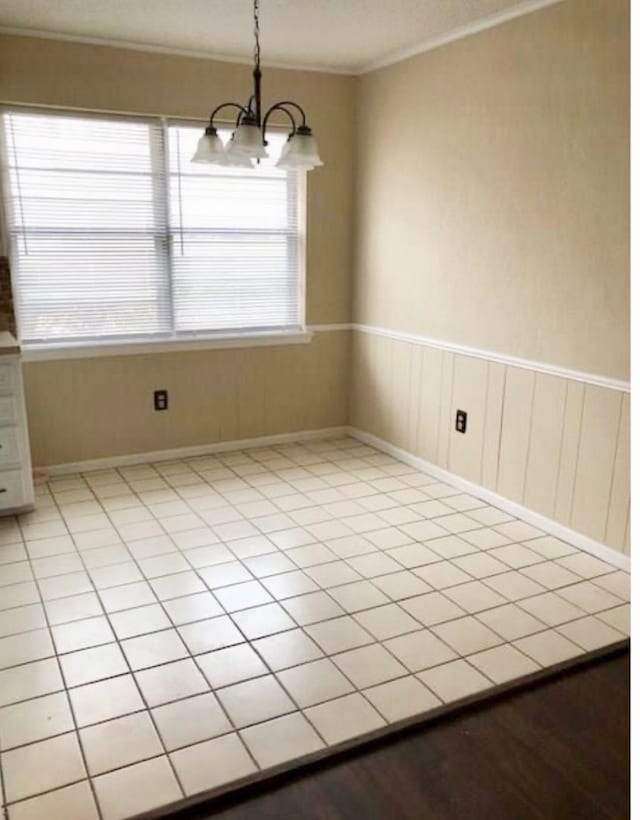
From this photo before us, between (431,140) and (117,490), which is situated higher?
(431,140)

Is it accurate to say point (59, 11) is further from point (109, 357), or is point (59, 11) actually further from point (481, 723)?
point (481, 723)

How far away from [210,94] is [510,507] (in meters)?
2.85

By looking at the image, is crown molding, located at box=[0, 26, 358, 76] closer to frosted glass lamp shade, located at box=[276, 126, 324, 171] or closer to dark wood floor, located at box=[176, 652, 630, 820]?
frosted glass lamp shade, located at box=[276, 126, 324, 171]

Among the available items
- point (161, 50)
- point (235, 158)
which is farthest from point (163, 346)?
point (235, 158)

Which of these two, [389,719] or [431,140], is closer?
[389,719]

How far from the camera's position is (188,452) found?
442 centimetres

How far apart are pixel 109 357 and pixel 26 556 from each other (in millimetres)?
1421

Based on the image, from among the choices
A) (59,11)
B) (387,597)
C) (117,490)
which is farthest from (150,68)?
(387,597)

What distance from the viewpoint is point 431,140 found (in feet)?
12.5

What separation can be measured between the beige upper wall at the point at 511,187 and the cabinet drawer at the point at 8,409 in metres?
2.22

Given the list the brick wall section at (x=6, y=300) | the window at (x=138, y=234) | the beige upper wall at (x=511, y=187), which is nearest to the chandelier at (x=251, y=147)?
the beige upper wall at (x=511, y=187)

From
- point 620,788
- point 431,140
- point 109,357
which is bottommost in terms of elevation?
point 620,788

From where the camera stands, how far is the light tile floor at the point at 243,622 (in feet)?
6.20

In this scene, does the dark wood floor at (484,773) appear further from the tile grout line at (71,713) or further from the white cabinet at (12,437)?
the white cabinet at (12,437)
